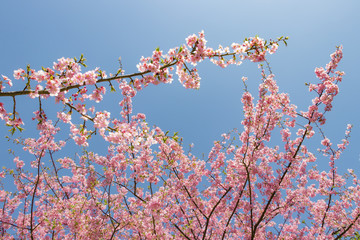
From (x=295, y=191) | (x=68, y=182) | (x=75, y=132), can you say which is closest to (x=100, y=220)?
(x=68, y=182)

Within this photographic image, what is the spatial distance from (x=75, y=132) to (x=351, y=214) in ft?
31.1

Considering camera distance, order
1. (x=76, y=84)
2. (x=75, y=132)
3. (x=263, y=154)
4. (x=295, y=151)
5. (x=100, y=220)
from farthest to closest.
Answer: (x=263, y=154)
(x=295, y=151)
(x=100, y=220)
(x=75, y=132)
(x=76, y=84)

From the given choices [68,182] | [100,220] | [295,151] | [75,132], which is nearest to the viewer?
[75,132]

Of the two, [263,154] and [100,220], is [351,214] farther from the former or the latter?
[100,220]

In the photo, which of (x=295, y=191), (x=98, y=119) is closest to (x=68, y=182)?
(x=98, y=119)

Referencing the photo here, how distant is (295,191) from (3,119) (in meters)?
8.88

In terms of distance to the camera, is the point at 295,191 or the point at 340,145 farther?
the point at 340,145

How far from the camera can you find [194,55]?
4.77 meters

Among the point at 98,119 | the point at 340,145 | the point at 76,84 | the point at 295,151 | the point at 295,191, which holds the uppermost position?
the point at 340,145

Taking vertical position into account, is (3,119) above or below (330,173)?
below

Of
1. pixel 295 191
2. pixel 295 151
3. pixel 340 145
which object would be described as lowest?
pixel 295 191

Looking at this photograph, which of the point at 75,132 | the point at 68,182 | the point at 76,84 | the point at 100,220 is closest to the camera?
the point at 76,84

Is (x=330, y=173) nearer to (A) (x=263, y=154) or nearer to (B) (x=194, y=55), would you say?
(A) (x=263, y=154)

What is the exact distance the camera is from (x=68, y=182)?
10.1 meters
